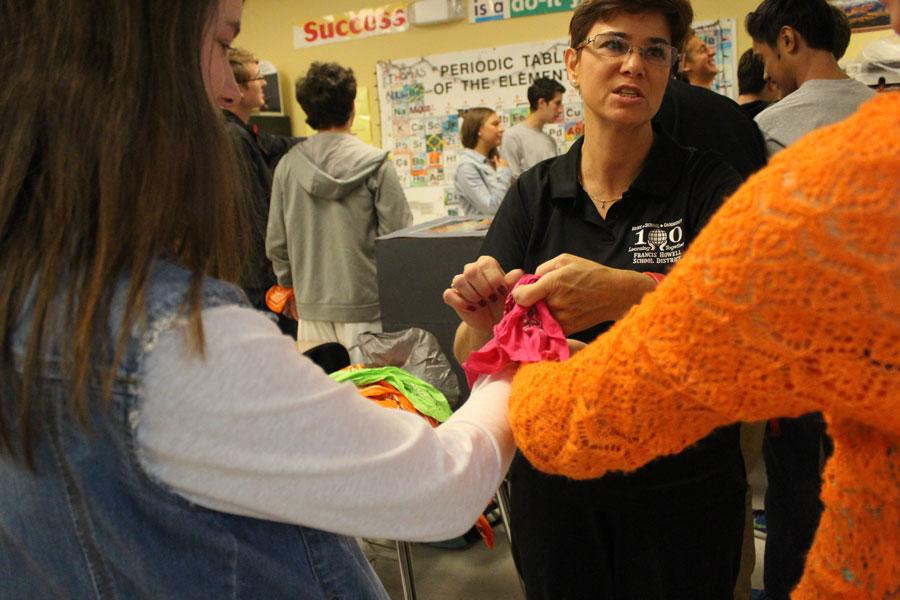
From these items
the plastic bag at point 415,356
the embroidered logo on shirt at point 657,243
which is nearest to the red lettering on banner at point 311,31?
the plastic bag at point 415,356

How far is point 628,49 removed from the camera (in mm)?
1465

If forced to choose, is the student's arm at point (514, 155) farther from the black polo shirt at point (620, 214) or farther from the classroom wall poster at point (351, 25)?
the black polo shirt at point (620, 214)

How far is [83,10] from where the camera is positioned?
2.02 ft

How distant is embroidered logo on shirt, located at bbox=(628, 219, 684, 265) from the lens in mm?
1338

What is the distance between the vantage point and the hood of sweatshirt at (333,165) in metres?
3.25

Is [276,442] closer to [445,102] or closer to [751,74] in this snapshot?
[751,74]

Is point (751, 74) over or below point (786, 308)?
over

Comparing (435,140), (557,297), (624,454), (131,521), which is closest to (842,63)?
(435,140)

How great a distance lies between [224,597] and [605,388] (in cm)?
44

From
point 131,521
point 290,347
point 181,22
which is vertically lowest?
point 131,521

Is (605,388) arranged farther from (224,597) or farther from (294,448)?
(224,597)

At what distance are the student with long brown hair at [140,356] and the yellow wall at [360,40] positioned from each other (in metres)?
5.68

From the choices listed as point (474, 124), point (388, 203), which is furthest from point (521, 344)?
point (474, 124)

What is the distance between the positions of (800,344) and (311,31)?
7075 millimetres
